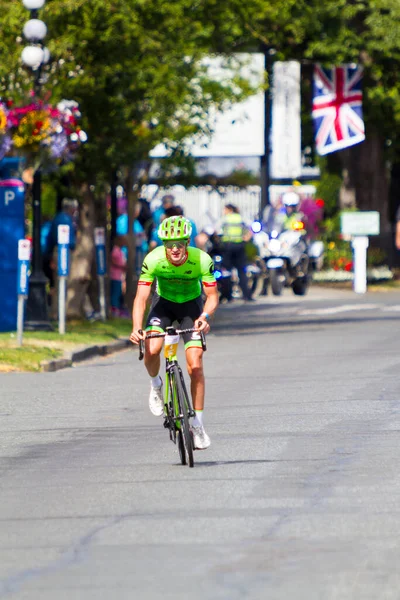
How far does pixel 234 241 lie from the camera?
103ft

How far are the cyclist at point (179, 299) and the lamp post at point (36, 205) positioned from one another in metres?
10.3

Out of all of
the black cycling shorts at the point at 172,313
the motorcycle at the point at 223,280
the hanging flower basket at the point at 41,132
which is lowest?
the motorcycle at the point at 223,280

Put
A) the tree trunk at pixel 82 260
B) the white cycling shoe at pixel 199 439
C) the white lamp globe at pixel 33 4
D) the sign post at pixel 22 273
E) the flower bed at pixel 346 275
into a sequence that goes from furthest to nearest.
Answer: the flower bed at pixel 346 275, the tree trunk at pixel 82 260, the white lamp globe at pixel 33 4, the sign post at pixel 22 273, the white cycling shoe at pixel 199 439

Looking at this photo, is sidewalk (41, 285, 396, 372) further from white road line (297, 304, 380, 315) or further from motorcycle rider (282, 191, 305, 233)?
motorcycle rider (282, 191, 305, 233)

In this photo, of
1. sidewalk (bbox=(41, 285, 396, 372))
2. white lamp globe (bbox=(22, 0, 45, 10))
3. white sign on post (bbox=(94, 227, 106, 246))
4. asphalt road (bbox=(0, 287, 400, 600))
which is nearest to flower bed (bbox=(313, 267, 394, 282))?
sidewalk (bbox=(41, 285, 396, 372))

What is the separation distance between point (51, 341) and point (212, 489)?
11.0 m

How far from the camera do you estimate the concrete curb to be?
17.9 m

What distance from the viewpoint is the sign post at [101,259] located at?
81.0 feet

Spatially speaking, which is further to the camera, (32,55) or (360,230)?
(360,230)

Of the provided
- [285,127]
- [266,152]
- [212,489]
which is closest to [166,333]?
[212,489]

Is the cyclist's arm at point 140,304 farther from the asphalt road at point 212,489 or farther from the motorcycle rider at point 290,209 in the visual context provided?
the motorcycle rider at point 290,209

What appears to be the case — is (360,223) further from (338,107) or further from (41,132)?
(41,132)

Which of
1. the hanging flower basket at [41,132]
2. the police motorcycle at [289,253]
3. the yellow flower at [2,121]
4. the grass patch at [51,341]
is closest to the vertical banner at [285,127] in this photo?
the police motorcycle at [289,253]

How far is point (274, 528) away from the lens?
25.5 feet
